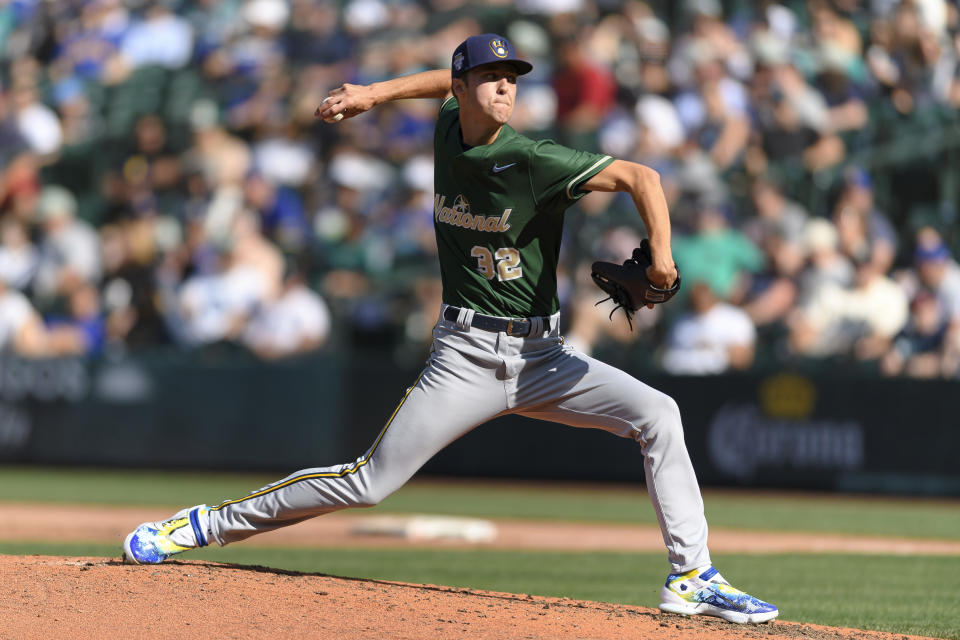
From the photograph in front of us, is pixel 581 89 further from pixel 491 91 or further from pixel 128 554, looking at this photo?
pixel 128 554

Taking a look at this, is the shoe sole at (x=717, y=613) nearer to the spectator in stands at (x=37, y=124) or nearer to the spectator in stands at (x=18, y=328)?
the spectator in stands at (x=18, y=328)

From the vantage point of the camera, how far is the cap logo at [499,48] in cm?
497

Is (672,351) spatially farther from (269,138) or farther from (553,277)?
(553,277)

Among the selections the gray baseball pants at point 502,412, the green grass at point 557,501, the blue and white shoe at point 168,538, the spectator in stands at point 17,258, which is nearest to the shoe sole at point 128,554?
the blue and white shoe at point 168,538

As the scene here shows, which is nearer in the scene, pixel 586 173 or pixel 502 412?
pixel 586 173

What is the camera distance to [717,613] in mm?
5207

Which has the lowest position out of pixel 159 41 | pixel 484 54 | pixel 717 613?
pixel 717 613

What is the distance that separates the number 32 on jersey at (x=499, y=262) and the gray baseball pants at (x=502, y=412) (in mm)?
184

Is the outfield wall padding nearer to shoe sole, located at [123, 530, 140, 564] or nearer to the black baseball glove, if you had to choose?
the black baseball glove

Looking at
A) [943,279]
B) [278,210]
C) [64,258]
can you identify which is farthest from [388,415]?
[943,279]

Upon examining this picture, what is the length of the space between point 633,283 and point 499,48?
96 centimetres

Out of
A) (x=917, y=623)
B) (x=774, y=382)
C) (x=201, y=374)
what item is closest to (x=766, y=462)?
(x=774, y=382)

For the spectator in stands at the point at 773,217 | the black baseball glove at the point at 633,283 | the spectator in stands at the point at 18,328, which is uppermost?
the spectator in stands at the point at 773,217

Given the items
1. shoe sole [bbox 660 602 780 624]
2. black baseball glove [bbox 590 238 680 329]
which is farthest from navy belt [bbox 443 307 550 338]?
shoe sole [bbox 660 602 780 624]
